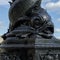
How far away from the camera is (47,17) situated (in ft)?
38.8

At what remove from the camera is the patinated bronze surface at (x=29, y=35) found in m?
10.9

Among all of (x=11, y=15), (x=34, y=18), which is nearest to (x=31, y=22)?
(x=34, y=18)

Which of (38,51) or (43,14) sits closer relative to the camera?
(38,51)

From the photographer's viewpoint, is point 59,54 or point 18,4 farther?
point 18,4

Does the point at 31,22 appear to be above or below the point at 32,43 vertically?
above

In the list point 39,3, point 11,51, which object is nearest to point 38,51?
point 11,51

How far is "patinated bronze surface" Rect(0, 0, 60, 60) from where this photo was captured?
10941 mm

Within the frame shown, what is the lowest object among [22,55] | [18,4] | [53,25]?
[22,55]

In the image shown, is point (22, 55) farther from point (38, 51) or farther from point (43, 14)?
point (43, 14)

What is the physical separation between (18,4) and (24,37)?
1.37 metres

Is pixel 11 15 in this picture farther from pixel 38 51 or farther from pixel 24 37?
pixel 38 51

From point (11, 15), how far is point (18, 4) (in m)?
0.49

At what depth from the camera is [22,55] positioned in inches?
441

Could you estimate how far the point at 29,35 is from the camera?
37.5 feet
